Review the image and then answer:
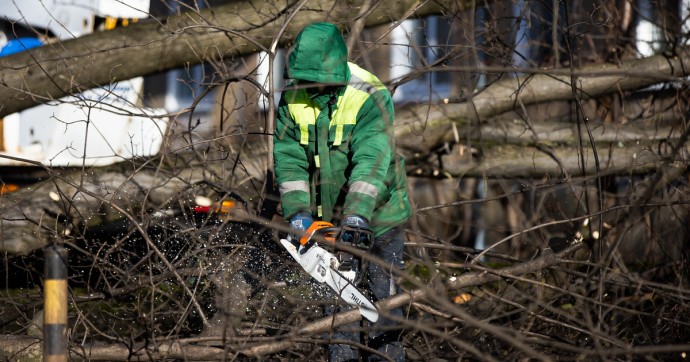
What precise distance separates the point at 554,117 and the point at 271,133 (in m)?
3.95

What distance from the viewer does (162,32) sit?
5.74 metres

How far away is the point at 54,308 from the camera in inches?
127

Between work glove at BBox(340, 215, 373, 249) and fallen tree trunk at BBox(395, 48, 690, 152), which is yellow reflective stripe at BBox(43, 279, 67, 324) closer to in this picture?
work glove at BBox(340, 215, 373, 249)

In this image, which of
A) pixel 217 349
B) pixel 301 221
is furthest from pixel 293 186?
pixel 217 349

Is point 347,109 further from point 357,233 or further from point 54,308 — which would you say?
point 54,308

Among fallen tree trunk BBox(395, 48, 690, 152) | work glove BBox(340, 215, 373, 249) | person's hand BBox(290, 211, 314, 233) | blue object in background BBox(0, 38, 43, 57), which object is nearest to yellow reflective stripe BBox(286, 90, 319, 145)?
person's hand BBox(290, 211, 314, 233)

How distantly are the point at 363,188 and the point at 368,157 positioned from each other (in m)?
0.16

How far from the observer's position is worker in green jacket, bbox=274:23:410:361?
4023 millimetres

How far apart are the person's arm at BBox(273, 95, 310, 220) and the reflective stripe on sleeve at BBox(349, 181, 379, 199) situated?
0.94 ft

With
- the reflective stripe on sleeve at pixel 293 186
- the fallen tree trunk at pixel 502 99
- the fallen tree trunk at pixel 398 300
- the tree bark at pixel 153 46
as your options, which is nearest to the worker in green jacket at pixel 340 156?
the reflective stripe on sleeve at pixel 293 186

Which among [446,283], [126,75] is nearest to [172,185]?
[126,75]

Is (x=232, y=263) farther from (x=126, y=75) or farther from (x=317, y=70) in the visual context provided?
(x=126, y=75)

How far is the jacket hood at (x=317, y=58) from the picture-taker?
3994mm

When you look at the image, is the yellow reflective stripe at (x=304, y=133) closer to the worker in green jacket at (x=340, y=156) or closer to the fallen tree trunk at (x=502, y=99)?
the worker in green jacket at (x=340, y=156)
